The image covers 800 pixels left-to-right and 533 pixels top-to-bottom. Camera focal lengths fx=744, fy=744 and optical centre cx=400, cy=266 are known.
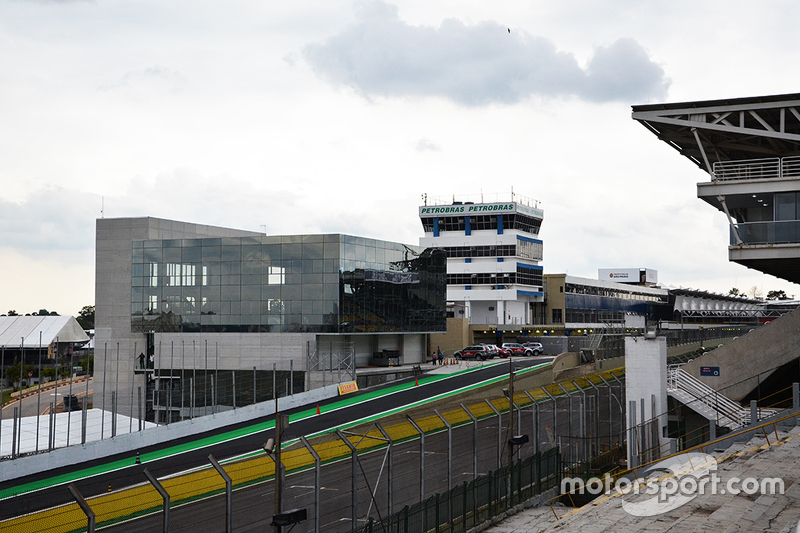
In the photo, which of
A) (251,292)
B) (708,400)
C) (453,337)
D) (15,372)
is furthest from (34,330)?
(708,400)

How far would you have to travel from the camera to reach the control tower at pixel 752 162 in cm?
2994

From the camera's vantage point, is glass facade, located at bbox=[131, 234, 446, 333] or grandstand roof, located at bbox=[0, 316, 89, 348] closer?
glass facade, located at bbox=[131, 234, 446, 333]

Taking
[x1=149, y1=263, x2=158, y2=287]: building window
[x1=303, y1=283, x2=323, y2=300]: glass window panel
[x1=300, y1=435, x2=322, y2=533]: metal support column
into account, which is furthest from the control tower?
[x1=149, y1=263, x2=158, y2=287]: building window

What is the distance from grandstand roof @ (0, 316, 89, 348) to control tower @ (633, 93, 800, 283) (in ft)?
194

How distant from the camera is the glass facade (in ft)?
170

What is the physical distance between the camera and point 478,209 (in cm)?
8944

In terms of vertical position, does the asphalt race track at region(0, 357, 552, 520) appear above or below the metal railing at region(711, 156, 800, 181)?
below

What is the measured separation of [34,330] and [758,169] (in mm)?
77629

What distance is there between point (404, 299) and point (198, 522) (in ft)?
126

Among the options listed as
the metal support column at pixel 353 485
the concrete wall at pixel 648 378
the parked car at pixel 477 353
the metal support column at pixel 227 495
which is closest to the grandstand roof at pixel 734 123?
the concrete wall at pixel 648 378

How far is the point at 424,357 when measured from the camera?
6197 cm

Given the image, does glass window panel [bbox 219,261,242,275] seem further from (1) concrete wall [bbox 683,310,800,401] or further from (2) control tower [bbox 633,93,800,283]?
A: (1) concrete wall [bbox 683,310,800,401]

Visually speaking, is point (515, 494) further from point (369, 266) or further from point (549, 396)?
point (369, 266)

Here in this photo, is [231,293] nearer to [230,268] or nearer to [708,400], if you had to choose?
[230,268]
